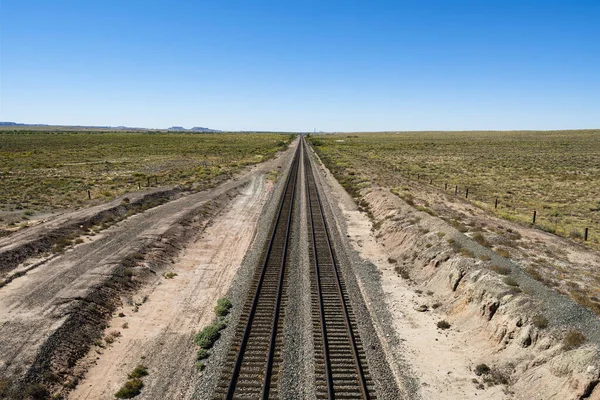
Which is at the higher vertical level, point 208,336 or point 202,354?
point 208,336

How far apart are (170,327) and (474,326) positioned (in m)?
10.8

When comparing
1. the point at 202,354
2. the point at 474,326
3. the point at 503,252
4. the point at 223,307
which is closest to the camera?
the point at 202,354

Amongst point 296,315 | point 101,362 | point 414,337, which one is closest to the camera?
point 101,362

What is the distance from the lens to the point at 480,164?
217 ft

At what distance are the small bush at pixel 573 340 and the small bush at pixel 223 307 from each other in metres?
10.8

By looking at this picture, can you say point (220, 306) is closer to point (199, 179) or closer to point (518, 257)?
point (518, 257)

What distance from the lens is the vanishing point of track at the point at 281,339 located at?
33.5 ft

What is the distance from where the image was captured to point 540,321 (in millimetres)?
11266

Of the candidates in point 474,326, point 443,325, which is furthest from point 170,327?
point 474,326

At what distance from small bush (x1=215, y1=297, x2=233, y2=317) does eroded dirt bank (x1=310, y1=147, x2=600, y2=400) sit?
18.5ft

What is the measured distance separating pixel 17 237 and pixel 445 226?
80.1 feet

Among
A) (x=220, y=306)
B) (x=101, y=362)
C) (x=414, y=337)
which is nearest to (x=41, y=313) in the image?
(x=101, y=362)

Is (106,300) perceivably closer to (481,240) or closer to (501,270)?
(501,270)

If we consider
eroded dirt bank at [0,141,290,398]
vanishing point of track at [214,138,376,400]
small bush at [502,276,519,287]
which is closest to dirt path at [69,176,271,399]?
eroded dirt bank at [0,141,290,398]
